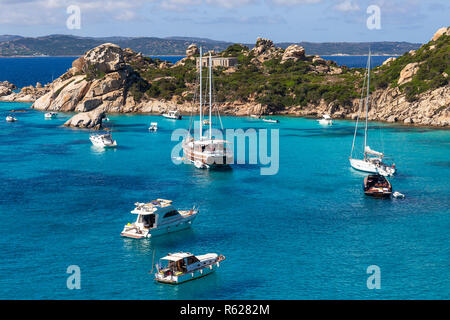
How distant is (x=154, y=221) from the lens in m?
47.8

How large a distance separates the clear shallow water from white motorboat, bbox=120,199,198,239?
943mm

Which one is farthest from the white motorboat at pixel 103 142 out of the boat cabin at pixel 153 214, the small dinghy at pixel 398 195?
the small dinghy at pixel 398 195

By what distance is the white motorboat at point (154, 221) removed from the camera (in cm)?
4716

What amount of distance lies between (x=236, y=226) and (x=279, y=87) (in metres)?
99.9

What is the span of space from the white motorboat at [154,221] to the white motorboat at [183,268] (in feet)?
24.2

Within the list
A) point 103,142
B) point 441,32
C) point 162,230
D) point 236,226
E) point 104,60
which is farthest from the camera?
point 104,60

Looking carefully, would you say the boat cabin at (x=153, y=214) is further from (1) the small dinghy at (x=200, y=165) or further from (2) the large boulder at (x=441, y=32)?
(2) the large boulder at (x=441, y=32)

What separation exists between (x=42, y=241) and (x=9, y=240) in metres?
2.90

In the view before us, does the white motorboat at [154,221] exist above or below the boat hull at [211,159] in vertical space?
below

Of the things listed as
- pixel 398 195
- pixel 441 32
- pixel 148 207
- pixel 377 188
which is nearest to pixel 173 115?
pixel 441 32

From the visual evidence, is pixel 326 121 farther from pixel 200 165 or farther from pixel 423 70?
pixel 200 165

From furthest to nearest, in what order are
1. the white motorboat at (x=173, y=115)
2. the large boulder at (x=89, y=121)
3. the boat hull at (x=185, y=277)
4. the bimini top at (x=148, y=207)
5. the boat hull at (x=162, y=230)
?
the white motorboat at (x=173, y=115) < the large boulder at (x=89, y=121) < the bimini top at (x=148, y=207) < the boat hull at (x=162, y=230) < the boat hull at (x=185, y=277)
